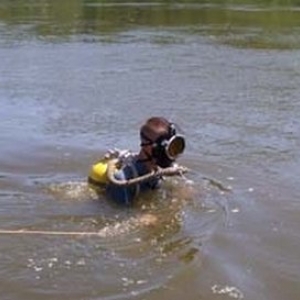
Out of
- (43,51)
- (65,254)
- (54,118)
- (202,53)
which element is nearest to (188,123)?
Answer: (54,118)

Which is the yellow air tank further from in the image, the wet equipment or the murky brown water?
the murky brown water

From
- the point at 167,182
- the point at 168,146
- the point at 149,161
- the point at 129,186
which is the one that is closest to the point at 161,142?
the point at 168,146

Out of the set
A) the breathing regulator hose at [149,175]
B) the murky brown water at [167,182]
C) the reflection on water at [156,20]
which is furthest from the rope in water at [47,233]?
the reflection on water at [156,20]

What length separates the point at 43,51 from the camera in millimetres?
19312

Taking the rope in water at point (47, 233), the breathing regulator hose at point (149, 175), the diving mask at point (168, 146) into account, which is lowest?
the rope in water at point (47, 233)

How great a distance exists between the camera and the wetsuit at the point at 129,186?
7.09 m

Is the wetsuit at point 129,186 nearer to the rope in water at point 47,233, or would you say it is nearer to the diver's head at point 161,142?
the diver's head at point 161,142

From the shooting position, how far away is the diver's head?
6.95 metres

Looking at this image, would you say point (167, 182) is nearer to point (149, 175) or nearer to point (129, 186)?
point (129, 186)

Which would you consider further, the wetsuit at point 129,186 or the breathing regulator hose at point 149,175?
the wetsuit at point 129,186

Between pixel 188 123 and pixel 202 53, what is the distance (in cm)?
754

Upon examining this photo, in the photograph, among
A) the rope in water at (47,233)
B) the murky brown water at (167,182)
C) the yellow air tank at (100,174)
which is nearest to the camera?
the murky brown water at (167,182)

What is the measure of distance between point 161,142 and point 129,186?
505mm

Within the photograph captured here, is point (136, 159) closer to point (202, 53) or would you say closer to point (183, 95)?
point (183, 95)
